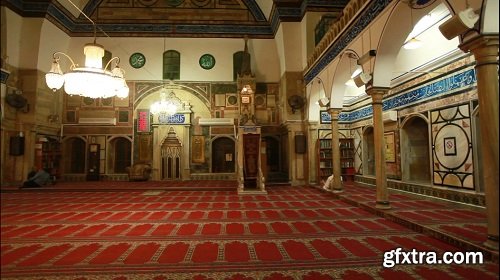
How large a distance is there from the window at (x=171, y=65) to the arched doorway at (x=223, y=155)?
2.94 meters

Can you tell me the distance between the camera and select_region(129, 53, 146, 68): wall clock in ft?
35.8

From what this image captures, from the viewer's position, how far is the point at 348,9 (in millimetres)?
5551

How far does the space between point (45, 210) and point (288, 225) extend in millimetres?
A: 3937

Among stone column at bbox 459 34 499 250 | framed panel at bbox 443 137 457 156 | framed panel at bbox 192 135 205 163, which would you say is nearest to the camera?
stone column at bbox 459 34 499 250

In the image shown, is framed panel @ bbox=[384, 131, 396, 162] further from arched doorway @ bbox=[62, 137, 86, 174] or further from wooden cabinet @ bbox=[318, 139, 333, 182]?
arched doorway @ bbox=[62, 137, 86, 174]

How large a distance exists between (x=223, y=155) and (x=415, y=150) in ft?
21.7

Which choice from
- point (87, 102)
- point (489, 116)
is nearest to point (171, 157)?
point (87, 102)

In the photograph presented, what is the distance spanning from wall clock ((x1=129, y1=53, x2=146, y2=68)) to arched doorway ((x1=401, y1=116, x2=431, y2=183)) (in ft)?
30.1

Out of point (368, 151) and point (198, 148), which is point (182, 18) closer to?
point (198, 148)

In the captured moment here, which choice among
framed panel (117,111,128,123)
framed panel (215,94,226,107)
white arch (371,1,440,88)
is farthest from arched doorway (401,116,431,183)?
framed panel (117,111,128,123)

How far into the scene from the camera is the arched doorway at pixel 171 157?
10.8 metres

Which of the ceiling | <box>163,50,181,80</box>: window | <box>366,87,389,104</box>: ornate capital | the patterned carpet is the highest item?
the ceiling

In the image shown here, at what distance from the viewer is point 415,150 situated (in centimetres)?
636

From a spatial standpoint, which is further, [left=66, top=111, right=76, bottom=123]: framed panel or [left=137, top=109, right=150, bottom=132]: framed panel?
[left=137, top=109, right=150, bottom=132]: framed panel
